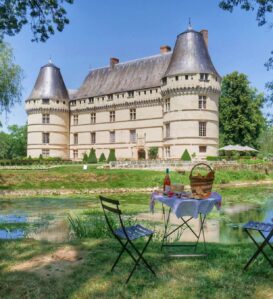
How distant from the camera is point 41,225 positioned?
10.8 metres

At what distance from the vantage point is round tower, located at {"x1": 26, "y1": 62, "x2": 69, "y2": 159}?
45.4 metres

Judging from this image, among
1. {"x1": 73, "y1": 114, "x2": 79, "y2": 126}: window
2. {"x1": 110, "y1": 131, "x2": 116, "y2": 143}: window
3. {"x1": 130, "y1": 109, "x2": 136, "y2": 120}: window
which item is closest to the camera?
{"x1": 130, "y1": 109, "x2": 136, "y2": 120}: window

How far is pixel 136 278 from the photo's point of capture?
15.3 ft

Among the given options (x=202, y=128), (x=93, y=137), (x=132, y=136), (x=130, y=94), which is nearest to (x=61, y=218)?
(x=202, y=128)

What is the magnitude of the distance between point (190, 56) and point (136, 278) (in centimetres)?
3377

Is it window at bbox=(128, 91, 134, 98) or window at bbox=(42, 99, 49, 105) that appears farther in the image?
window at bbox=(42, 99, 49, 105)

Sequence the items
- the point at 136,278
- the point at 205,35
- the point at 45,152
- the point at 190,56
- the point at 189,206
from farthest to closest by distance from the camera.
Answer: the point at 45,152, the point at 205,35, the point at 190,56, the point at 189,206, the point at 136,278

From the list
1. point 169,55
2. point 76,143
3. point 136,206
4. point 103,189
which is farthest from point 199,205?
point 76,143

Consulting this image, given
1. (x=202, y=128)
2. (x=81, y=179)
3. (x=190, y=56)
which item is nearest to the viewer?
(x=81, y=179)

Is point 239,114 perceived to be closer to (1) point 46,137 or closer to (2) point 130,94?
(2) point 130,94

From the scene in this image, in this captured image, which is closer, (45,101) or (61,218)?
(61,218)

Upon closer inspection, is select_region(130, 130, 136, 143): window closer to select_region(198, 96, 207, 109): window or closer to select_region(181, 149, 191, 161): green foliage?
select_region(198, 96, 207, 109): window

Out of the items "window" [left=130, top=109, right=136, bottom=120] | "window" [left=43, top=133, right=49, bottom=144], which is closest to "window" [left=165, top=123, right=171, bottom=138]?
"window" [left=130, top=109, right=136, bottom=120]

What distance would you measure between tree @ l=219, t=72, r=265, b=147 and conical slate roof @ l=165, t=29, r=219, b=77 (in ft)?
23.0
